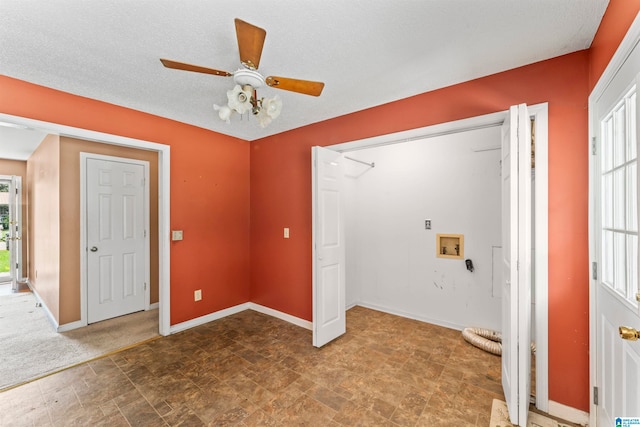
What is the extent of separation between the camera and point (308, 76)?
213 centimetres

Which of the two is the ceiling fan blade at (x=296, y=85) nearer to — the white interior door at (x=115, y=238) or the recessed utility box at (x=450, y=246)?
the recessed utility box at (x=450, y=246)

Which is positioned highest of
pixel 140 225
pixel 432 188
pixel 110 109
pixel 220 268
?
pixel 110 109

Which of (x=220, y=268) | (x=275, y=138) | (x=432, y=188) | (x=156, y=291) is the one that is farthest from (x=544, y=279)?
(x=156, y=291)

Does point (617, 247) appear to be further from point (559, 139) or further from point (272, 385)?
point (272, 385)

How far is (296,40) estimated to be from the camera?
1.69 meters

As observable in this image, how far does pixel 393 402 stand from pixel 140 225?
394 centimetres

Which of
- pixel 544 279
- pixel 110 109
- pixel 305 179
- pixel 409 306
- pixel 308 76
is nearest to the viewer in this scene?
pixel 544 279

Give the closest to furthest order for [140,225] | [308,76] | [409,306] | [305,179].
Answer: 1. [308,76]
2. [305,179]
3. [409,306]
4. [140,225]

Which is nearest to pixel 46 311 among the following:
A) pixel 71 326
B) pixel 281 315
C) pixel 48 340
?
pixel 71 326

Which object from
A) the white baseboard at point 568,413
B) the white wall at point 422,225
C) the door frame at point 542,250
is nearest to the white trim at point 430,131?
the door frame at point 542,250

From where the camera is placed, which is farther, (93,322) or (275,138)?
(275,138)

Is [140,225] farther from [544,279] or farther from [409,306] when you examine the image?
[544,279]

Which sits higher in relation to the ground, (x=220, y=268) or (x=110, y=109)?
(x=110, y=109)

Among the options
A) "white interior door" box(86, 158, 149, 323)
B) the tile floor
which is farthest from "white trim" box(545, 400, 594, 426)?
"white interior door" box(86, 158, 149, 323)
